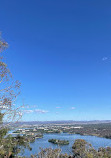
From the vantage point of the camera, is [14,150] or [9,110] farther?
[14,150]

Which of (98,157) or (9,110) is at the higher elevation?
(9,110)

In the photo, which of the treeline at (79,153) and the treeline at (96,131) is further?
the treeline at (96,131)

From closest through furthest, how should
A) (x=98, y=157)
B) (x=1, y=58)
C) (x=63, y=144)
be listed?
(x=1, y=58)
(x=98, y=157)
(x=63, y=144)

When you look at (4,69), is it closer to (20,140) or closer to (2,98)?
(2,98)

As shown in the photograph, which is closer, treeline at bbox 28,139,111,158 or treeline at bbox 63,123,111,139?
treeline at bbox 28,139,111,158

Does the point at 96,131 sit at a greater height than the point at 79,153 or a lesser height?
greater

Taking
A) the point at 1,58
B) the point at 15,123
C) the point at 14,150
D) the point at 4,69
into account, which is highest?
the point at 1,58

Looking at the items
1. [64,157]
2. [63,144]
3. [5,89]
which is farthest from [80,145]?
[5,89]

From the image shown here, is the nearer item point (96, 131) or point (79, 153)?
point (79, 153)

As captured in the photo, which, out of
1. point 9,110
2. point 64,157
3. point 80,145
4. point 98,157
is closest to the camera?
point 9,110

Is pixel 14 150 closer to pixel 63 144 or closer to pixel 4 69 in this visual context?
pixel 4 69
